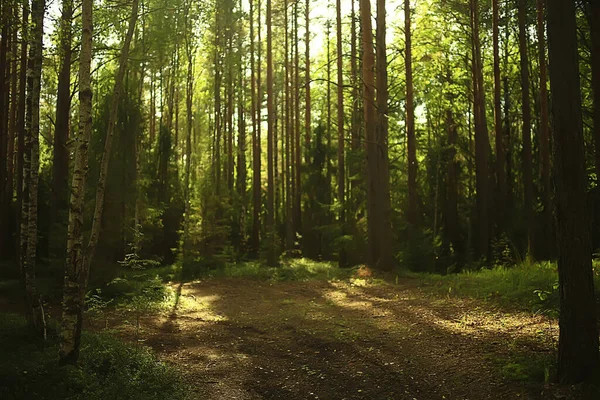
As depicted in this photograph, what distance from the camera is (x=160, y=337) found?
339 inches

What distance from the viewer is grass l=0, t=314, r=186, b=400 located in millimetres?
5004

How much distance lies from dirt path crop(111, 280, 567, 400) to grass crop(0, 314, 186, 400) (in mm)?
459

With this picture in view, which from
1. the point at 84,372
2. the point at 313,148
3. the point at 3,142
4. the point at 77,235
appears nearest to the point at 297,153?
the point at 313,148

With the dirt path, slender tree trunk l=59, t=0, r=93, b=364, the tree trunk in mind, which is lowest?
the dirt path

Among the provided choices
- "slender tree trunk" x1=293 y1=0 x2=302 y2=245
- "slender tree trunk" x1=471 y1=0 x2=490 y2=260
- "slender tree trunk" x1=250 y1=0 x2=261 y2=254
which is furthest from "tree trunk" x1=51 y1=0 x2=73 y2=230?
"slender tree trunk" x1=471 y1=0 x2=490 y2=260

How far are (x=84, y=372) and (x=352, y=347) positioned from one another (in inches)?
146

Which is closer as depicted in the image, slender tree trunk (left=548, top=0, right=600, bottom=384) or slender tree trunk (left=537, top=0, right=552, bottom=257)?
slender tree trunk (left=548, top=0, right=600, bottom=384)

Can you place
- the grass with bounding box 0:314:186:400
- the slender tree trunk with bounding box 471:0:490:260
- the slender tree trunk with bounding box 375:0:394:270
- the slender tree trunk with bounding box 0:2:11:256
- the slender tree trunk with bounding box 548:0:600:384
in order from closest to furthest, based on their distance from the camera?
the slender tree trunk with bounding box 548:0:600:384 < the grass with bounding box 0:314:186:400 < the slender tree trunk with bounding box 0:2:11:256 < the slender tree trunk with bounding box 375:0:394:270 < the slender tree trunk with bounding box 471:0:490:260

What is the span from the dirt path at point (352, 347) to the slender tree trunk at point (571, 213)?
495mm

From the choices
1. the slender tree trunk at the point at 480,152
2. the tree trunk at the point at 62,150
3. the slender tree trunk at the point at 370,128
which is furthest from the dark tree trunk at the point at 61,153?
the slender tree trunk at the point at 480,152

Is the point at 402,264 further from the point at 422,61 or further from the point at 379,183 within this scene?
the point at 422,61

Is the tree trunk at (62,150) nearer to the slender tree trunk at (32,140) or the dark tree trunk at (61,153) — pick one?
the dark tree trunk at (61,153)

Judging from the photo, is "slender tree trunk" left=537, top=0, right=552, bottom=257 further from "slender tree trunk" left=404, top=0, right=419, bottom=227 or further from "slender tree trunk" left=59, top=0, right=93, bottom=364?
"slender tree trunk" left=59, top=0, right=93, bottom=364

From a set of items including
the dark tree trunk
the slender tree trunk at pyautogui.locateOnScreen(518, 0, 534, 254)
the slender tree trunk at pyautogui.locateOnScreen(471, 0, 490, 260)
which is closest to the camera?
the dark tree trunk
